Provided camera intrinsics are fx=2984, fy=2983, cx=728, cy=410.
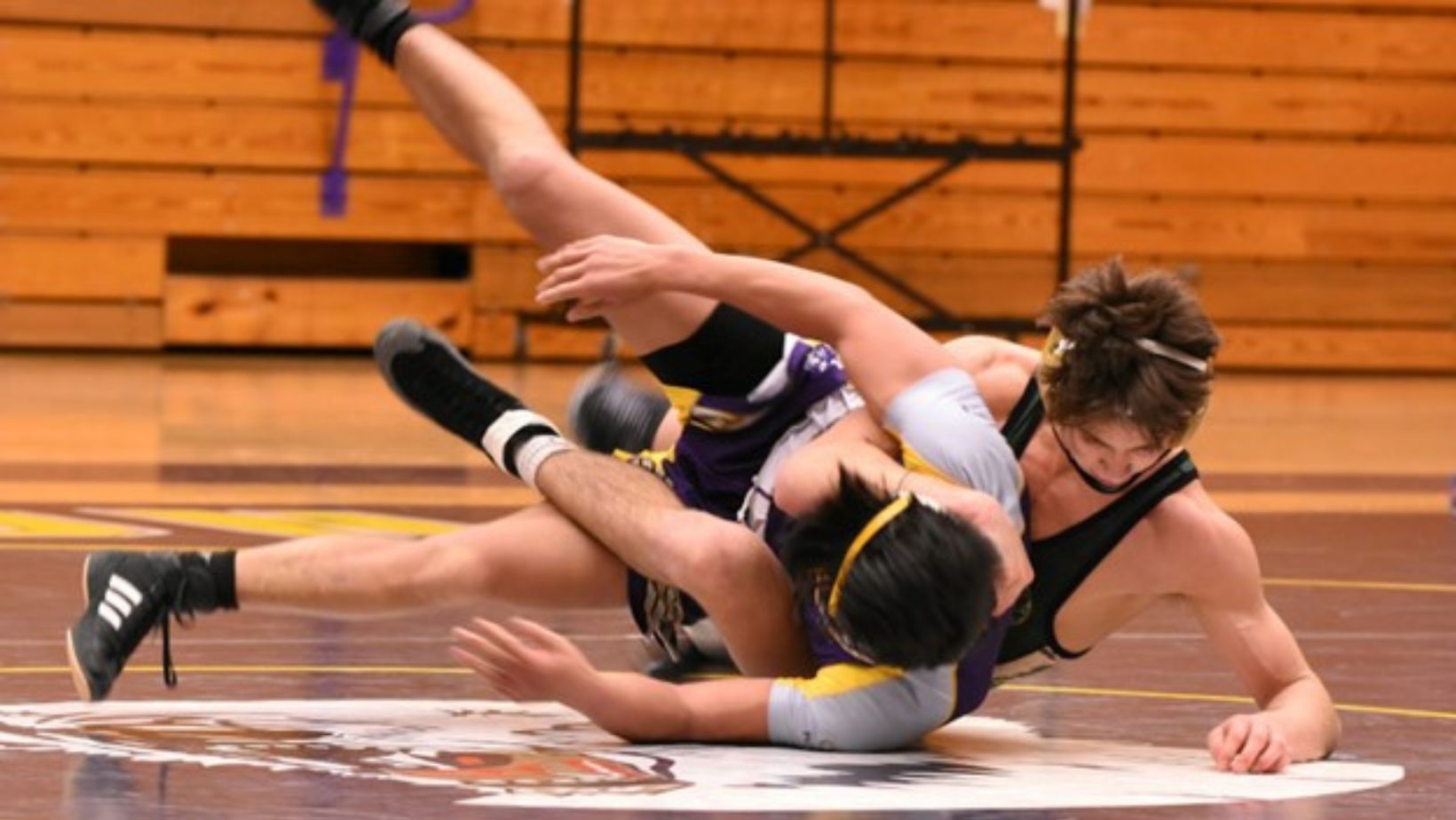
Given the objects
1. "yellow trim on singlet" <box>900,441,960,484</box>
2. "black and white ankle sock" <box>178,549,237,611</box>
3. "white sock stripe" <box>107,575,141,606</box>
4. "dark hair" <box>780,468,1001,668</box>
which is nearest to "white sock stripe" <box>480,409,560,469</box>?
"black and white ankle sock" <box>178,549,237,611</box>

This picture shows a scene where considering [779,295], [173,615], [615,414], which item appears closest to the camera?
[779,295]

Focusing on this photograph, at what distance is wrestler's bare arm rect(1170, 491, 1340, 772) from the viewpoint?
3455 millimetres

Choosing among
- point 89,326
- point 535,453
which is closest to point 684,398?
point 535,453

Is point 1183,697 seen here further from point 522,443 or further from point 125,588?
point 125,588

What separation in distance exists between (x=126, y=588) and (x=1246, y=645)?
4.63ft

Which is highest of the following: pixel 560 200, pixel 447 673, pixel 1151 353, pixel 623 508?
pixel 560 200

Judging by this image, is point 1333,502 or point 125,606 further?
point 1333,502

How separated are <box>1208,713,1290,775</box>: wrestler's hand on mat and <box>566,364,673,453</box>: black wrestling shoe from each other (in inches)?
48.3

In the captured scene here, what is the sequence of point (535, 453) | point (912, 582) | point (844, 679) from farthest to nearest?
point (535, 453), point (844, 679), point (912, 582)

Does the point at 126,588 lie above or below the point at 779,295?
below

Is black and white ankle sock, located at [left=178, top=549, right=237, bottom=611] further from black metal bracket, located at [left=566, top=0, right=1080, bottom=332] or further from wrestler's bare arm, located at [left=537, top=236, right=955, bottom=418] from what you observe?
black metal bracket, located at [left=566, top=0, right=1080, bottom=332]

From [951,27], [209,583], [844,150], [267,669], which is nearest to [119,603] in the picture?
[209,583]

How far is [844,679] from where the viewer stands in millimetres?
3498

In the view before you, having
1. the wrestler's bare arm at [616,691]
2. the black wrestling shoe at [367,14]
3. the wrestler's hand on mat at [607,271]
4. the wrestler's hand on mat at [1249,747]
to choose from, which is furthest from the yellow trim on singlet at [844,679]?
the black wrestling shoe at [367,14]
